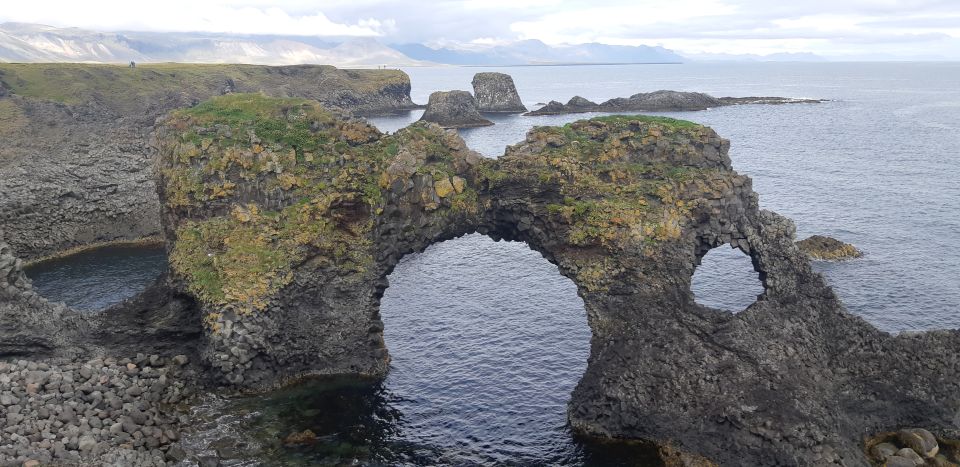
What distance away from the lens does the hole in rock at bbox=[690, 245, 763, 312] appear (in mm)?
56781

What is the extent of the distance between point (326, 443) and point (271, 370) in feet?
26.7

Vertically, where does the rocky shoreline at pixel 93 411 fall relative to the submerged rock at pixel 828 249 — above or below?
below

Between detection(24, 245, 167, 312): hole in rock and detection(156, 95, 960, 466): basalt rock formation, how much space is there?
52.1 feet

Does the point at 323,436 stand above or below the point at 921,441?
below

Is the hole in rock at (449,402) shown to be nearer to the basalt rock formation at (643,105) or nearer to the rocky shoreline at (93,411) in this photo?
the rocky shoreline at (93,411)

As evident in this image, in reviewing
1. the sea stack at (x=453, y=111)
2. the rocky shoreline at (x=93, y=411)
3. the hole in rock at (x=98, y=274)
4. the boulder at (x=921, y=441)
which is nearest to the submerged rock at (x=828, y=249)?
the boulder at (x=921, y=441)

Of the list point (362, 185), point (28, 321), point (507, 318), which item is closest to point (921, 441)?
point (507, 318)

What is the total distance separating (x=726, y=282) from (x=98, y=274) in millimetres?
59168

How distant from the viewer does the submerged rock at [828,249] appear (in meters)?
67.8

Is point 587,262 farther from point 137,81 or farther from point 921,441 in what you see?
point 137,81

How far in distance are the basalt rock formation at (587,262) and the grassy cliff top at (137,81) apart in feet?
135

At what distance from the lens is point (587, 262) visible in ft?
139

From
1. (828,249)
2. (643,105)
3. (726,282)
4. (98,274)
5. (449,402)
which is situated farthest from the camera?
(643,105)

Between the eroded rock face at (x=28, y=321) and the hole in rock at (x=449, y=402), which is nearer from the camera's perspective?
the hole in rock at (x=449, y=402)
